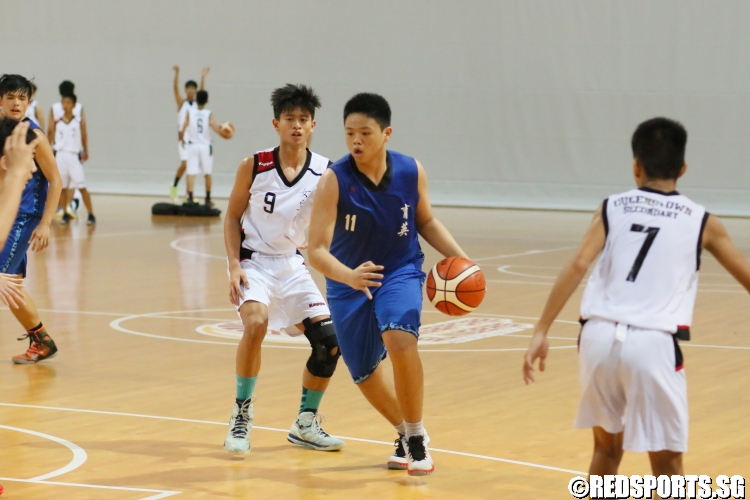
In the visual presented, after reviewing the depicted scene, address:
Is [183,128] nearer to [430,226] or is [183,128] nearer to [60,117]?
[60,117]

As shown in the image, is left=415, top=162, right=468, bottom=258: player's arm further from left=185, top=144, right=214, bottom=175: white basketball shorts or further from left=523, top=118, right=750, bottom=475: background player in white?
left=185, top=144, right=214, bottom=175: white basketball shorts

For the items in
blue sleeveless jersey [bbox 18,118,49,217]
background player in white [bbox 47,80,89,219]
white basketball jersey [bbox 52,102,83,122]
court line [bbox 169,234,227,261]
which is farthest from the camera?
white basketball jersey [bbox 52,102,83,122]

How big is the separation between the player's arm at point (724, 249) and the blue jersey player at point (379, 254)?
5.31 ft

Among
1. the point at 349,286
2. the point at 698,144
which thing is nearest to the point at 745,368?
the point at 349,286

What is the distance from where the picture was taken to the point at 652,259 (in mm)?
3947

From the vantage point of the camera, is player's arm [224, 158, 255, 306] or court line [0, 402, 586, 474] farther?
player's arm [224, 158, 255, 306]

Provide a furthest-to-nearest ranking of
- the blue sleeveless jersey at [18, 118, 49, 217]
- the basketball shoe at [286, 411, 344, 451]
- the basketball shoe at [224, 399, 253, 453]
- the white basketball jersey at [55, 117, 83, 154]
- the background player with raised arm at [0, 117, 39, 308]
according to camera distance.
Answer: the white basketball jersey at [55, 117, 83, 154] → the blue sleeveless jersey at [18, 118, 49, 217] → the basketball shoe at [286, 411, 344, 451] → the basketball shoe at [224, 399, 253, 453] → the background player with raised arm at [0, 117, 39, 308]

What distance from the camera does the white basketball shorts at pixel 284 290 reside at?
20.1 feet

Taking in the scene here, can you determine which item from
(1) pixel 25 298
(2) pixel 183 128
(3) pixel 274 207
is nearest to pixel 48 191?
(1) pixel 25 298

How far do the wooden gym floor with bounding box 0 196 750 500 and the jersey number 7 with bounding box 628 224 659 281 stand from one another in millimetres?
1470

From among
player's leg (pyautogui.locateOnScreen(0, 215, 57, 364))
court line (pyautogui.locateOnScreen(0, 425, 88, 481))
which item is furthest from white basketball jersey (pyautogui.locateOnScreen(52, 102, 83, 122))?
court line (pyautogui.locateOnScreen(0, 425, 88, 481))

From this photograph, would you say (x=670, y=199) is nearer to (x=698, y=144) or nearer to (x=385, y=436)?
(x=385, y=436)

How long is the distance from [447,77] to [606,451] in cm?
1829

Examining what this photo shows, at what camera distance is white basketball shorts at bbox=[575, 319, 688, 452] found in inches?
153
